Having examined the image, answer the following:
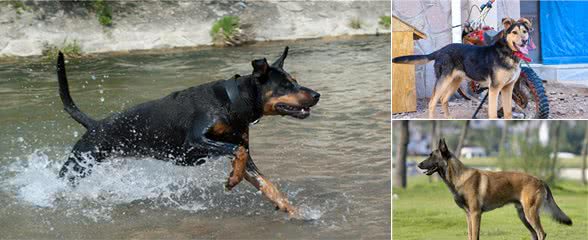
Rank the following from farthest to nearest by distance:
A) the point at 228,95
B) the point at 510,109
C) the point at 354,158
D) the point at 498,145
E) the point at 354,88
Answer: the point at 354,88 < the point at 498,145 < the point at 354,158 < the point at 228,95 < the point at 510,109

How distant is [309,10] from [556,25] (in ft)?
36.9

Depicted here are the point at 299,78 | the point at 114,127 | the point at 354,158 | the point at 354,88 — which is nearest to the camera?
the point at 114,127

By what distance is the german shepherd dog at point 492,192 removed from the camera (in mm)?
5219

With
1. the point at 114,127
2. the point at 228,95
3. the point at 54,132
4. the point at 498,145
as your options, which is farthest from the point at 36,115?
the point at 498,145

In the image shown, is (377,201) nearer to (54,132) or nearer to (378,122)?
(378,122)

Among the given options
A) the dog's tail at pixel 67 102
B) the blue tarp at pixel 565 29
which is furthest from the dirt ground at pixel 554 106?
the dog's tail at pixel 67 102

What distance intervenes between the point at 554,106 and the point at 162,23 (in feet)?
42.4

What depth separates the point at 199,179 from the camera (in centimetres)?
738

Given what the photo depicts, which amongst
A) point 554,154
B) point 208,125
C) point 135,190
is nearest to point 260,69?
point 208,125

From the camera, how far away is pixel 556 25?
821 cm

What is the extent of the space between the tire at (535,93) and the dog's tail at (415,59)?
63cm

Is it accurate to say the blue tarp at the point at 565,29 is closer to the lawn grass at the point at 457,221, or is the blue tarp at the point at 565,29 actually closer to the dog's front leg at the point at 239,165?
the lawn grass at the point at 457,221

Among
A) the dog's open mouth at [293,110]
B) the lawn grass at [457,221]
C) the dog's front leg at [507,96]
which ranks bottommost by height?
the lawn grass at [457,221]

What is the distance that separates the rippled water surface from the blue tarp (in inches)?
74.3
